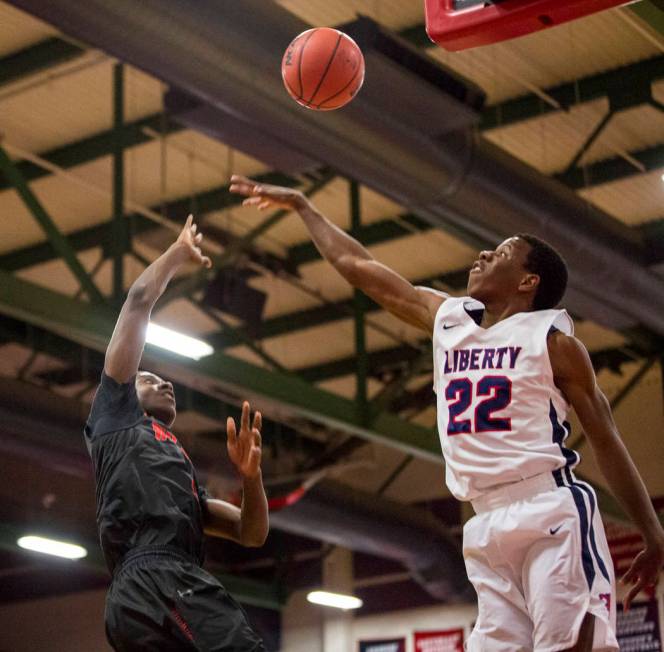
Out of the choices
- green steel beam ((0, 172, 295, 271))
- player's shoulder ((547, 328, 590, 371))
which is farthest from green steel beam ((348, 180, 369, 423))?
player's shoulder ((547, 328, 590, 371))

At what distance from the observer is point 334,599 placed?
19.8m

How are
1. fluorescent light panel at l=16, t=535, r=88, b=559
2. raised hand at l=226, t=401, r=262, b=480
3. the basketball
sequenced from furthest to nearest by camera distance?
fluorescent light panel at l=16, t=535, r=88, b=559, the basketball, raised hand at l=226, t=401, r=262, b=480

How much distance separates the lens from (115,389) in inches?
221

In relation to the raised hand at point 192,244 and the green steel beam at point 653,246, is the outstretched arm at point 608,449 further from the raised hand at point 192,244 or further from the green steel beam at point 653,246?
the green steel beam at point 653,246

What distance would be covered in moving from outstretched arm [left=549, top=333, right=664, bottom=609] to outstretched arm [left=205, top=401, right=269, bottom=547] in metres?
1.39

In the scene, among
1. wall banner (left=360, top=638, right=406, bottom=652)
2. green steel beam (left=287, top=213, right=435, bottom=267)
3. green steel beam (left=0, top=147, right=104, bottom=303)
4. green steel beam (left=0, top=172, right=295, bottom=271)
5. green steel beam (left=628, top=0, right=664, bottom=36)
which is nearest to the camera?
green steel beam (left=628, top=0, right=664, bottom=36)

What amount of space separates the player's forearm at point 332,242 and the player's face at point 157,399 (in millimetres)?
977

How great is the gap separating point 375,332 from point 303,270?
2.38 metres

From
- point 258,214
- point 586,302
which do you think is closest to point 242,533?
point 586,302

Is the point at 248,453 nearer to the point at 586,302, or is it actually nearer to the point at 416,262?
the point at 586,302

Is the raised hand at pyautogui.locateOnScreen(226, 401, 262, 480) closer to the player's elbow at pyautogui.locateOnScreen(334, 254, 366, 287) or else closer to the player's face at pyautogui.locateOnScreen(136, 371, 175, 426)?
the player's face at pyautogui.locateOnScreen(136, 371, 175, 426)

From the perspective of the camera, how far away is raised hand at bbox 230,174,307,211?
18.5 feet

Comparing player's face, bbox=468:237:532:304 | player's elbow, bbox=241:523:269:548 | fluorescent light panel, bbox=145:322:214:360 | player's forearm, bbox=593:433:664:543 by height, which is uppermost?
fluorescent light panel, bbox=145:322:214:360

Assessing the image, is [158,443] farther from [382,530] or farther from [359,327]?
[382,530]
